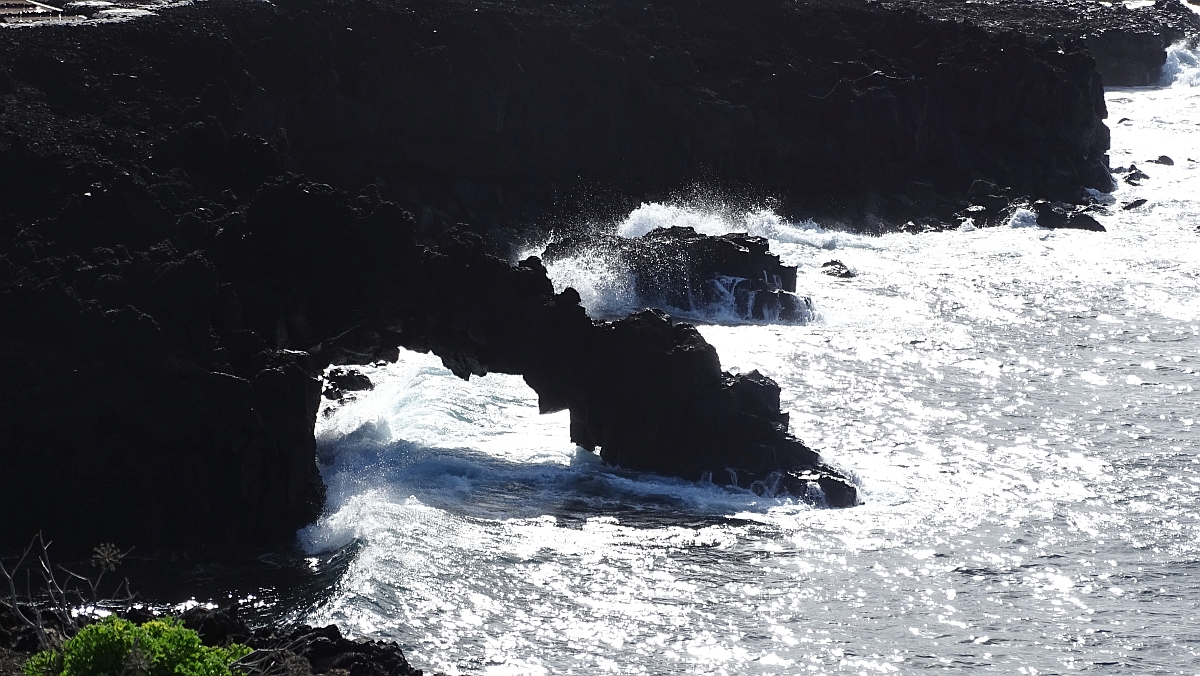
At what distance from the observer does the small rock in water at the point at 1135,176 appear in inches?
3046

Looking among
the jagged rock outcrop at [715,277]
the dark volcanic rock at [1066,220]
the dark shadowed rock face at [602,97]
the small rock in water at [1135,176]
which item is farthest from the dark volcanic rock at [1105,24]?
the jagged rock outcrop at [715,277]

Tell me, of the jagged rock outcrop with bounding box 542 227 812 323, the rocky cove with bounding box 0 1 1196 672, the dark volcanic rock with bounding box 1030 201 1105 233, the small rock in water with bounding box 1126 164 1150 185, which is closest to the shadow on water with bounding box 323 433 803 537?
the rocky cove with bounding box 0 1 1196 672

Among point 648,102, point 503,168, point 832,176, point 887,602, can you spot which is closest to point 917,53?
point 832,176

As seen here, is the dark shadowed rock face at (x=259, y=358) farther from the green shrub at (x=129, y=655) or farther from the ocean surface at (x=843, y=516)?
the green shrub at (x=129, y=655)

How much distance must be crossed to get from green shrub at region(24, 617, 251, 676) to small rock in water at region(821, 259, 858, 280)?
4377 cm

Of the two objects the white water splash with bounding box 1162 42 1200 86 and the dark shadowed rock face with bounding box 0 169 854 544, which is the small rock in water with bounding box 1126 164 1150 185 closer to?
the white water splash with bounding box 1162 42 1200 86

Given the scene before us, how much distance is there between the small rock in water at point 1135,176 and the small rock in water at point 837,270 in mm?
22687

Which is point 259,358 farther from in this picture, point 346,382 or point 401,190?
point 401,190

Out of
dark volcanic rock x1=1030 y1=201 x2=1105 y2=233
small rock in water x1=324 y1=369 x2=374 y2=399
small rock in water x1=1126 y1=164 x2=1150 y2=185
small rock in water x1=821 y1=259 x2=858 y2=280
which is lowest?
small rock in water x1=324 y1=369 x2=374 y2=399

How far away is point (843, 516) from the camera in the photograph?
38.7m

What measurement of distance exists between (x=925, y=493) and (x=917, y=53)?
43375mm

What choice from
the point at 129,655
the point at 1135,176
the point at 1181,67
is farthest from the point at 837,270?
the point at 1181,67

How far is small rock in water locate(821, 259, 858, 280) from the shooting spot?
204 feet

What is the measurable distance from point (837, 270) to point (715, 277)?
26.2 feet
